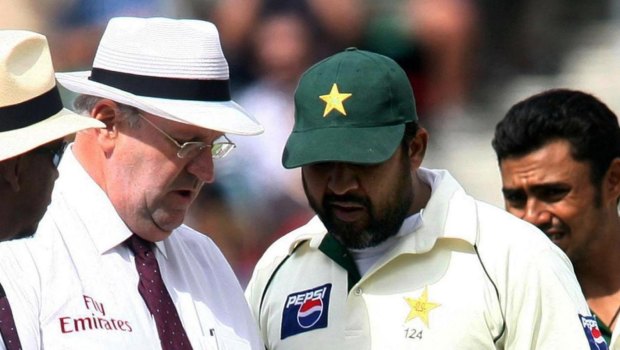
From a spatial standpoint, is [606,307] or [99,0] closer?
[606,307]

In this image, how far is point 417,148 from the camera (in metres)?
3.68

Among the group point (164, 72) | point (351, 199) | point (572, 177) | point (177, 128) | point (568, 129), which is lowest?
point (572, 177)

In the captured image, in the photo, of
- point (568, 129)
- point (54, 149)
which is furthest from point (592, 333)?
point (54, 149)

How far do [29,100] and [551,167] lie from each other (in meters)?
2.12

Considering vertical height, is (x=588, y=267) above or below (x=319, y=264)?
below

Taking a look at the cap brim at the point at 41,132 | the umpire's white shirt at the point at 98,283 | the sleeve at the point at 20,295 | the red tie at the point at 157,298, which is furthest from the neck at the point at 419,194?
the sleeve at the point at 20,295

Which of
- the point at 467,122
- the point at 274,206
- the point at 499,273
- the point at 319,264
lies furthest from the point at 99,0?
the point at 499,273

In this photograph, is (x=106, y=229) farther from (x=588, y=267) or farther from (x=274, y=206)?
(x=274, y=206)

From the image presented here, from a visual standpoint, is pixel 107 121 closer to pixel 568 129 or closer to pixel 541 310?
pixel 541 310

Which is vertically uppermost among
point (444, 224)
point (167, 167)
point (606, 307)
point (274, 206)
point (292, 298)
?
point (167, 167)

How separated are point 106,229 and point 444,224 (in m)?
0.93

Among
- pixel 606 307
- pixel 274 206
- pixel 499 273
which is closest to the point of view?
pixel 499 273

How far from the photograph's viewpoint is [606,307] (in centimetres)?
430

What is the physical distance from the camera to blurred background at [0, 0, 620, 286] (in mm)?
5895
